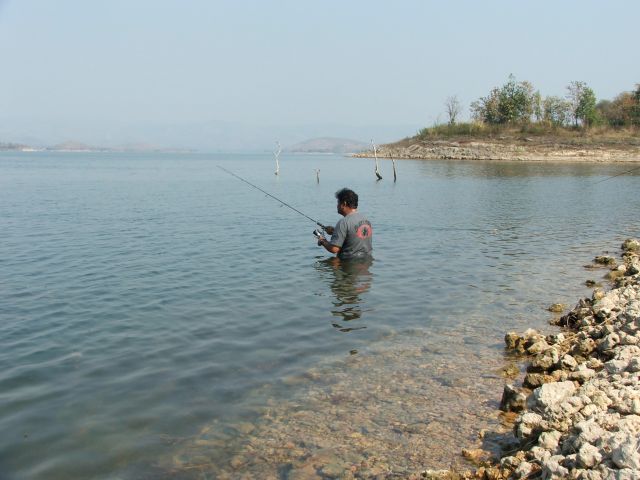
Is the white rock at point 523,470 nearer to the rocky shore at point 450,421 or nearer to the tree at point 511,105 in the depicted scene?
the rocky shore at point 450,421

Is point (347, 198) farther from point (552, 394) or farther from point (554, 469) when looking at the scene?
point (554, 469)

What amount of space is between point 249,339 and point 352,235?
18.1 ft

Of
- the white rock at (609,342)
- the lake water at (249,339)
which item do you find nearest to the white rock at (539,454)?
the lake water at (249,339)

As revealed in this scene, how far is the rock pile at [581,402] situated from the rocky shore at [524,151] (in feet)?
240

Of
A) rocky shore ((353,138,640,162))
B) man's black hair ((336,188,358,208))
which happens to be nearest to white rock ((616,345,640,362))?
man's black hair ((336,188,358,208))

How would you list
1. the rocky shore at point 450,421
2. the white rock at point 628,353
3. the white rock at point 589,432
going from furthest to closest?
the white rock at point 628,353 → the rocky shore at point 450,421 → the white rock at point 589,432

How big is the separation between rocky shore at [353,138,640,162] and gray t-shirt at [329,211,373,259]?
67515 mm

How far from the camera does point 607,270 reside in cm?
1485

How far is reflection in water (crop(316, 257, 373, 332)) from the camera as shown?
1106 cm

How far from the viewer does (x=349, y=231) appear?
14195 mm

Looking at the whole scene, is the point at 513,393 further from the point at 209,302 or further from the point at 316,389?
the point at 209,302

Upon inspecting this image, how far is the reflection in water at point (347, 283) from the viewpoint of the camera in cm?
1106

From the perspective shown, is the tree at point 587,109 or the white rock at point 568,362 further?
the tree at point 587,109

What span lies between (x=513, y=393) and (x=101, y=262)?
11.9 m
